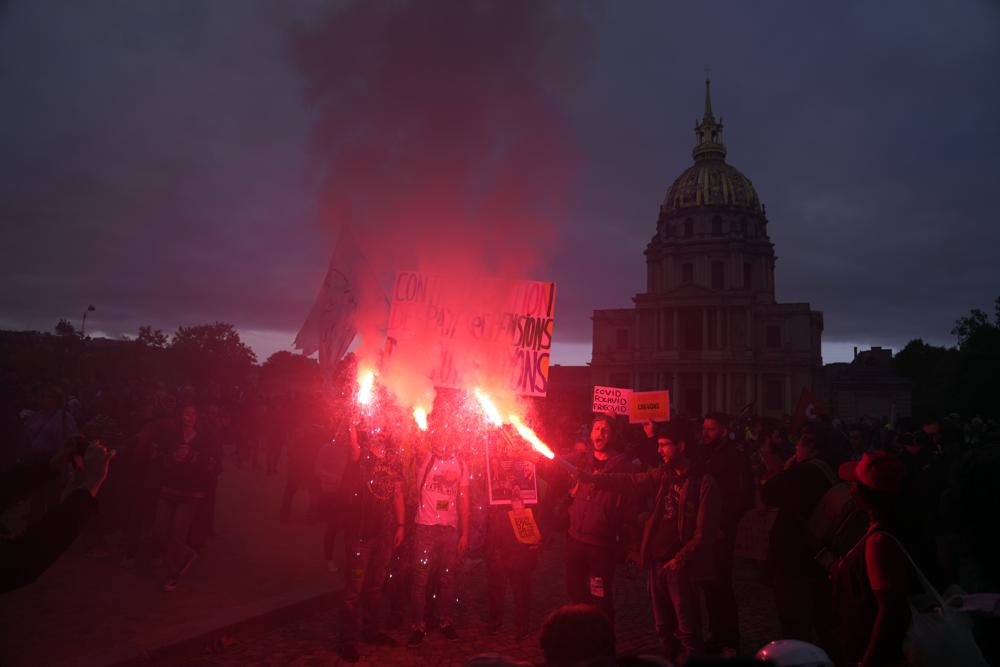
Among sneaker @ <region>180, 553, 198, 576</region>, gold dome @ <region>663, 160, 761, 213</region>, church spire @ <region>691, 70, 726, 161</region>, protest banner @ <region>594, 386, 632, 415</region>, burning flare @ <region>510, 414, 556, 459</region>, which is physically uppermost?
church spire @ <region>691, 70, 726, 161</region>

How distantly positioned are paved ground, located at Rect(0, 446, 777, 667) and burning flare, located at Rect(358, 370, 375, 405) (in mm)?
2299

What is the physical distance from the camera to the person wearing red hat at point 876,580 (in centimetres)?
337

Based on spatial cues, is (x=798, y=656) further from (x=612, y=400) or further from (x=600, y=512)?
(x=612, y=400)

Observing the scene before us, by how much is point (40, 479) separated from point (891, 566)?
4.94 m

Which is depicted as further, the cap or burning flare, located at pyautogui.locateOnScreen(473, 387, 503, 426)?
burning flare, located at pyautogui.locateOnScreen(473, 387, 503, 426)

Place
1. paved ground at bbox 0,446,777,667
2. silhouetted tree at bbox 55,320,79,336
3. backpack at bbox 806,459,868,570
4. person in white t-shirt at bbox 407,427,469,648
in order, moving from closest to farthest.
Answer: backpack at bbox 806,459,868,570
paved ground at bbox 0,446,777,667
person in white t-shirt at bbox 407,427,469,648
silhouetted tree at bbox 55,320,79,336

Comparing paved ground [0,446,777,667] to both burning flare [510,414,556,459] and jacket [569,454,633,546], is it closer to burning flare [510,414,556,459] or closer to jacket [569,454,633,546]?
jacket [569,454,633,546]

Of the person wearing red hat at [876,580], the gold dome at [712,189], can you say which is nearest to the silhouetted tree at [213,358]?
the person wearing red hat at [876,580]

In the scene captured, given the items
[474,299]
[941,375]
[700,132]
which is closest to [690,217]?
[700,132]

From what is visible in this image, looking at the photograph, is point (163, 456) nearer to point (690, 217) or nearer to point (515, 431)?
point (515, 431)

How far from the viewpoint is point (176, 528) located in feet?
23.6

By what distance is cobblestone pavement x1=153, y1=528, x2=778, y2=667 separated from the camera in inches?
220

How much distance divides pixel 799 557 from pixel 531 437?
259 centimetres

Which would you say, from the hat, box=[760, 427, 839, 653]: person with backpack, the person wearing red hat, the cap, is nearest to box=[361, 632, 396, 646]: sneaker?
box=[760, 427, 839, 653]: person with backpack
